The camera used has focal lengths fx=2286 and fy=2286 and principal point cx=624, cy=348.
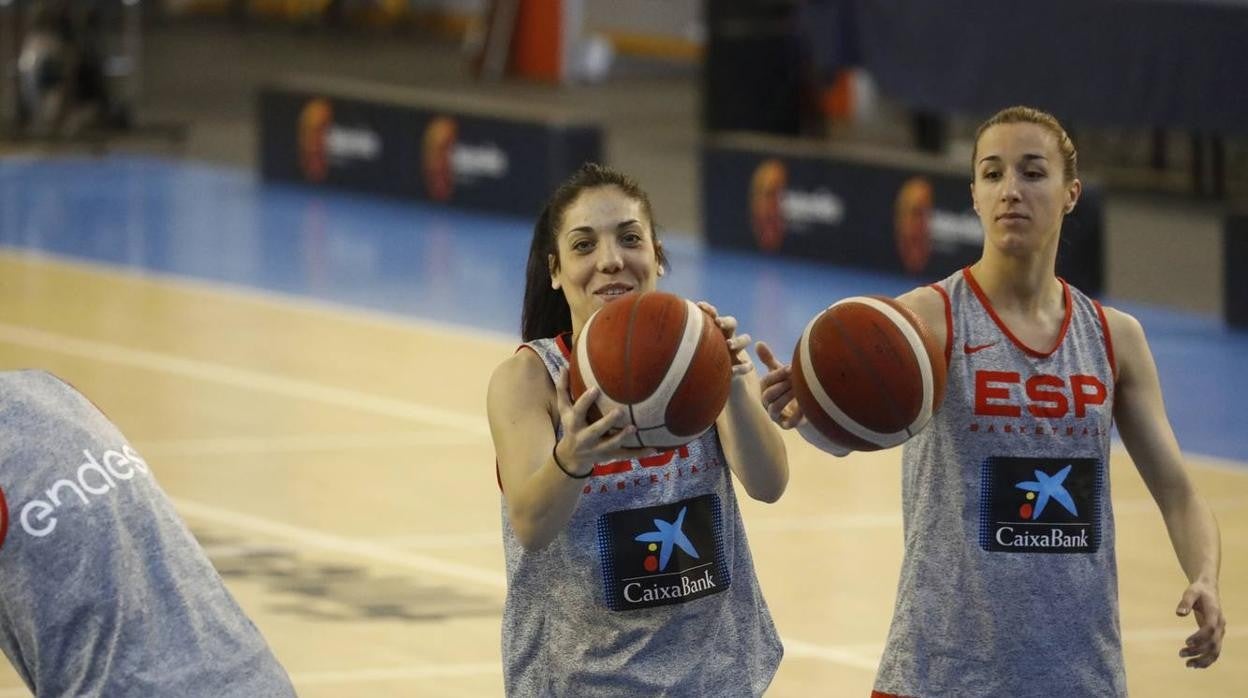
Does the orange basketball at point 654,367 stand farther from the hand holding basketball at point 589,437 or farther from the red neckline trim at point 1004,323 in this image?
the red neckline trim at point 1004,323

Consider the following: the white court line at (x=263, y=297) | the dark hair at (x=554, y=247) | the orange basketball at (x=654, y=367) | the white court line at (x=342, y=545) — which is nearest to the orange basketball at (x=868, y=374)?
the dark hair at (x=554, y=247)

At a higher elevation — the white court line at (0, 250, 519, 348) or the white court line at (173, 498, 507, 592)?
the white court line at (173, 498, 507, 592)

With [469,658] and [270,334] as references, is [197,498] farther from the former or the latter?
[270,334]

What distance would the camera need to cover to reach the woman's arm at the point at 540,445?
390cm

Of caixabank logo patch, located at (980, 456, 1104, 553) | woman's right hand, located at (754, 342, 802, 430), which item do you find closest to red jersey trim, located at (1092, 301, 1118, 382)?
caixabank logo patch, located at (980, 456, 1104, 553)

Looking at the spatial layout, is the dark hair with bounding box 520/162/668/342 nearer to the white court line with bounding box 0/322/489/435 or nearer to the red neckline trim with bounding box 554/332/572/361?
the red neckline trim with bounding box 554/332/572/361

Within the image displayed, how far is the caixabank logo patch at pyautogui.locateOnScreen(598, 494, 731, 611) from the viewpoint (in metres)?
4.15

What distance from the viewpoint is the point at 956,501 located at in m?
4.56

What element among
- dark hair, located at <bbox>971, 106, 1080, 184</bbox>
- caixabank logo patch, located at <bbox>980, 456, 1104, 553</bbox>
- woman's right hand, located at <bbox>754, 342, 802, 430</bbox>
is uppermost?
dark hair, located at <bbox>971, 106, 1080, 184</bbox>

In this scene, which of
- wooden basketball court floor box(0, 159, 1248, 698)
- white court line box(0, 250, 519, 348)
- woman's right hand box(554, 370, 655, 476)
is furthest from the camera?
white court line box(0, 250, 519, 348)

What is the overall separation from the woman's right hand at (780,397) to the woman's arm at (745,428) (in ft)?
1.10

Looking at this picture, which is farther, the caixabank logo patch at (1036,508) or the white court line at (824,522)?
the white court line at (824,522)

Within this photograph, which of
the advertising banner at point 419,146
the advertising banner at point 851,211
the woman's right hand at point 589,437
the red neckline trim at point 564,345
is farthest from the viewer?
the advertising banner at point 419,146

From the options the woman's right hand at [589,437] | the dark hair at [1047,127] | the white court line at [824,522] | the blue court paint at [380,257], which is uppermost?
the dark hair at [1047,127]
